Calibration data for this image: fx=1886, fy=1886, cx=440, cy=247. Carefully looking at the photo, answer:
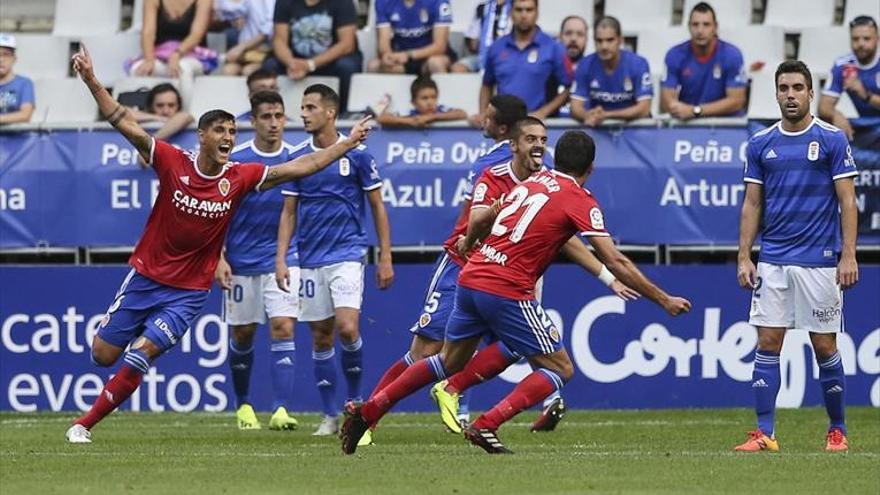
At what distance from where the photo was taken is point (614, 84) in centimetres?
1683

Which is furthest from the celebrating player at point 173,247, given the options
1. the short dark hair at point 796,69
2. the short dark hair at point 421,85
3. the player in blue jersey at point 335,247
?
the short dark hair at point 421,85

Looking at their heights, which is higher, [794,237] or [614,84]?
[614,84]

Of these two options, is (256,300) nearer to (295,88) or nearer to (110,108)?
(110,108)

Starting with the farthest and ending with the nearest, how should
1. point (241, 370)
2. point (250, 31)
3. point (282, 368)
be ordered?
point (250, 31) < point (241, 370) < point (282, 368)

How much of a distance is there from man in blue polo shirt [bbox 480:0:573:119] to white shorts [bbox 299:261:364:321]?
3.81 m

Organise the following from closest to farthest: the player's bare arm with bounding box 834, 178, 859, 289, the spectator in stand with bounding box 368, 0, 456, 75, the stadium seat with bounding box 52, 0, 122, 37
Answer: the player's bare arm with bounding box 834, 178, 859, 289, the spectator in stand with bounding box 368, 0, 456, 75, the stadium seat with bounding box 52, 0, 122, 37

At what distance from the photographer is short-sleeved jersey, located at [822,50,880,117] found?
16.2 meters

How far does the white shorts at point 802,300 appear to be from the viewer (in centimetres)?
1150

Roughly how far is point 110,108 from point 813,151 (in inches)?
170

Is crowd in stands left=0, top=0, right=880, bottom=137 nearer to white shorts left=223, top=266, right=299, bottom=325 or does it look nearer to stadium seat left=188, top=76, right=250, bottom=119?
stadium seat left=188, top=76, right=250, bottom=119

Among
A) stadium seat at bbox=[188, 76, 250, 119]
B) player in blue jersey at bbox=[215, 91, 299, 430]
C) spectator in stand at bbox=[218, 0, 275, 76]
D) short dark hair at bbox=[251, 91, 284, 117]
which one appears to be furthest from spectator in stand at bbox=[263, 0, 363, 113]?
short dark hair at bbox=[251, 91, 284, 117]

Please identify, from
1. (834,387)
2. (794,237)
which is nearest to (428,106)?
(794,237)

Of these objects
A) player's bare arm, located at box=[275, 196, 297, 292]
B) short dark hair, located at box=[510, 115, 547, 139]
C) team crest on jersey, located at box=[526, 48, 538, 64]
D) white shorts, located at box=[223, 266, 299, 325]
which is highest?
team crest on jersey, located at box=[526, 48, 538, 64]

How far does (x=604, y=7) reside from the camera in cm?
1959
